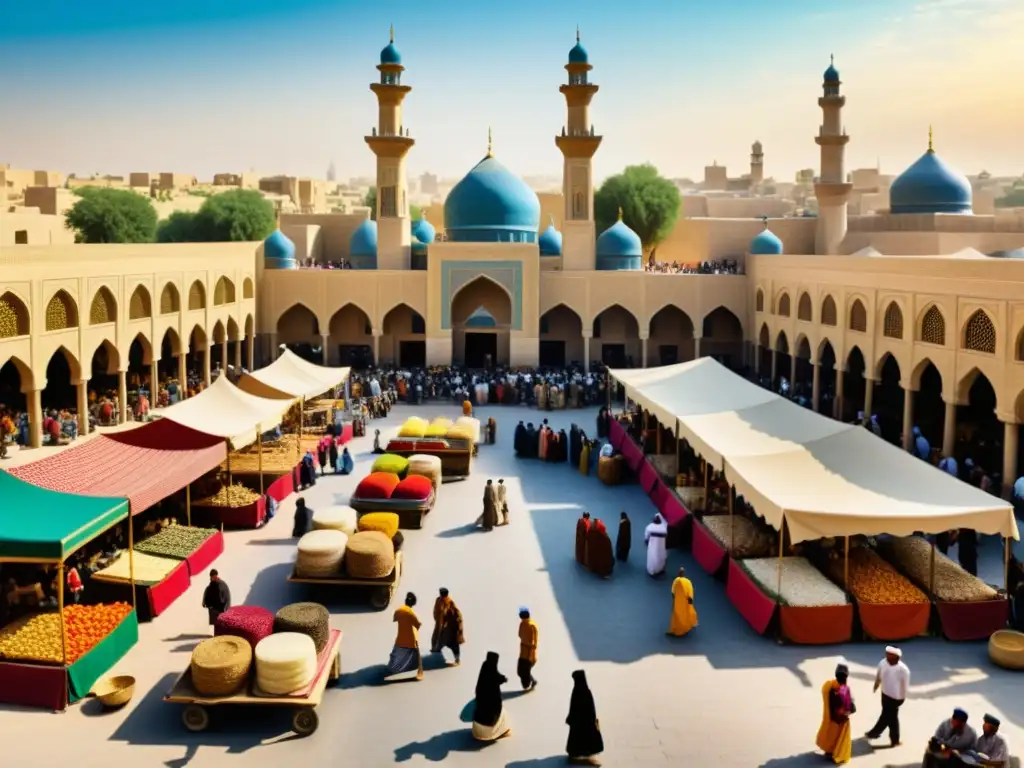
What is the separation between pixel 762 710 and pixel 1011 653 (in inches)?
115

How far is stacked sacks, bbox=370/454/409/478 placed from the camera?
16547mm

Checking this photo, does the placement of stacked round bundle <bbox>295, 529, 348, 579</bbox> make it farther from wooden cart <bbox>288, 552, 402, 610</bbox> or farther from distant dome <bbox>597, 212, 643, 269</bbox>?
distant dome <bbox>597, 212, 643, 269</bbox>

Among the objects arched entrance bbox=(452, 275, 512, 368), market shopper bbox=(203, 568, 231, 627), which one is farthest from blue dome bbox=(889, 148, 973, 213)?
market shopper bbox=(203, 568, 231, 627)

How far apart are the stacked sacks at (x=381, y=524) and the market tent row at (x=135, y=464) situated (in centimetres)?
258

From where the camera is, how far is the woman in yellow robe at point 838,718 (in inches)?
331

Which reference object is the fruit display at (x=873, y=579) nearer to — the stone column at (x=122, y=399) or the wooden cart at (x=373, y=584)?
the wooden cart at (x=373, y=584)

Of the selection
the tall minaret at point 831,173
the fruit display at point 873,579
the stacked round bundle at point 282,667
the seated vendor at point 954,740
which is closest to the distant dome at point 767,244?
the tall minaret at point 831,173

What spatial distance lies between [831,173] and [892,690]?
87.8 feet

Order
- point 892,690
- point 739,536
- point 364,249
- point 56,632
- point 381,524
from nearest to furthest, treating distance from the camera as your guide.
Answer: point 892,690 → point 56,632 → point 739,536 → point 381,524 → point 364,249

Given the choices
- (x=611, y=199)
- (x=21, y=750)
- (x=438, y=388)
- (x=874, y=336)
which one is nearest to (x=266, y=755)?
(x=21, y=750)

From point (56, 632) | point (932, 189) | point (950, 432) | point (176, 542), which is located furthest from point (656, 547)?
point (932, 189)

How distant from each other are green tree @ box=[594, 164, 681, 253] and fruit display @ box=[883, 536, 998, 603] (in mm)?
32223

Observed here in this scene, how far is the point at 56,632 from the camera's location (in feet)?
33.0

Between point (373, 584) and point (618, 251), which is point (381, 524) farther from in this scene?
point (618, 251)
